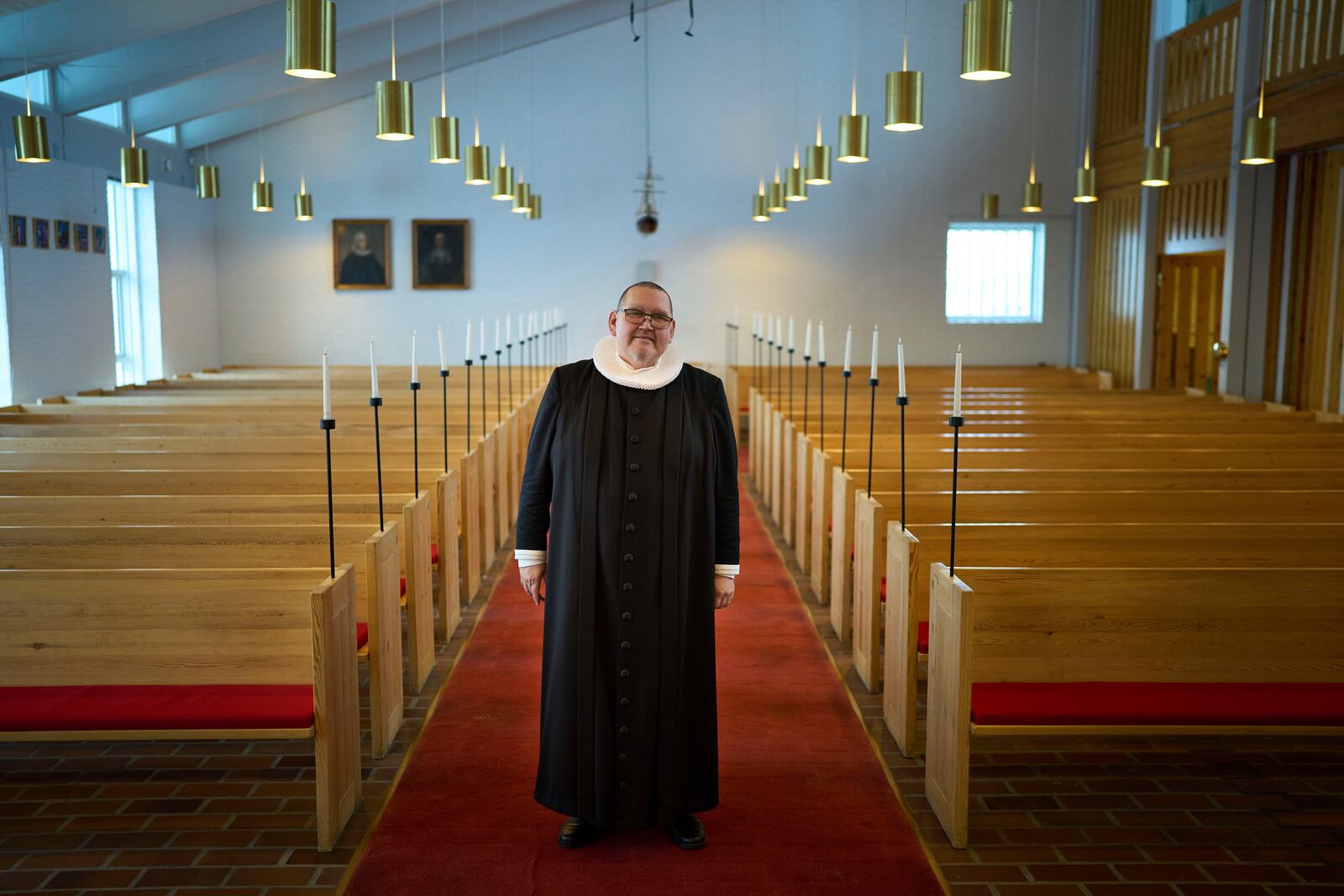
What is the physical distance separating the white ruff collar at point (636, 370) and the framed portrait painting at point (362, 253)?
10.9 metres

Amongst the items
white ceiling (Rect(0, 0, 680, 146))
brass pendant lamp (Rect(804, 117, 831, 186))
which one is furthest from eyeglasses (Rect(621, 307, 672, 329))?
white ceiling (Rect(0, 0, 680, 146))

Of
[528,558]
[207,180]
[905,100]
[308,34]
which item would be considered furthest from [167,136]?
[528,558]

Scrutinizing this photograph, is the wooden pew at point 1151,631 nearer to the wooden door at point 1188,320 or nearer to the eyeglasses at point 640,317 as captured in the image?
the eyeglasses at point 640,317

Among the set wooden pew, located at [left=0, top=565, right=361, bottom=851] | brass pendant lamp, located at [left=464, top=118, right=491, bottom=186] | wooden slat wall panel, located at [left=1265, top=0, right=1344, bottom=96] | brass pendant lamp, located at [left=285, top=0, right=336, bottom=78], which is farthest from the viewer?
wooden slat wall panel, located at [left=1265, top=0, right=1344, bottom=96]

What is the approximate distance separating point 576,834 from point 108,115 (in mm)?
10130

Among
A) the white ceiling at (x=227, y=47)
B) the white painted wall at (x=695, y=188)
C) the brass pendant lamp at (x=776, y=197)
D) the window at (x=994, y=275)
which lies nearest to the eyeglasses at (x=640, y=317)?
the white ceiling at (x=227, y=47)

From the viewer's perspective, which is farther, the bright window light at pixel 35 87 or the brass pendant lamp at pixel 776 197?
the brass pendant lamp at pixel 776 197

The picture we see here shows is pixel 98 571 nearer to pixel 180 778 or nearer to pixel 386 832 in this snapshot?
pixel 180 778

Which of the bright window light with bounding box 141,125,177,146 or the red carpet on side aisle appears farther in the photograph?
the bright window light with bounding box 141,125,177,146

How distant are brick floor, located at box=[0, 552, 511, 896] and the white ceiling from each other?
5.49 m

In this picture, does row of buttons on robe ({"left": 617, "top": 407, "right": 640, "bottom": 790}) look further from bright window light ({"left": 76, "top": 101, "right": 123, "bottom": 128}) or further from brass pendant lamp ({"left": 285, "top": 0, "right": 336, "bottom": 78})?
bright window light ({"left": 76, "top": 101, "right": 123, "bottom": 128})

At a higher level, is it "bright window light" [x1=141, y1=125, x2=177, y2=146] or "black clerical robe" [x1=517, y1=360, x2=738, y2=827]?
"bright window light" [x1=141, y1=125, x2=177, y2=146]

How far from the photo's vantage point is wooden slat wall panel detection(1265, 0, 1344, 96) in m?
8.18

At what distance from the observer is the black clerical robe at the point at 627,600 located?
3070 mm
